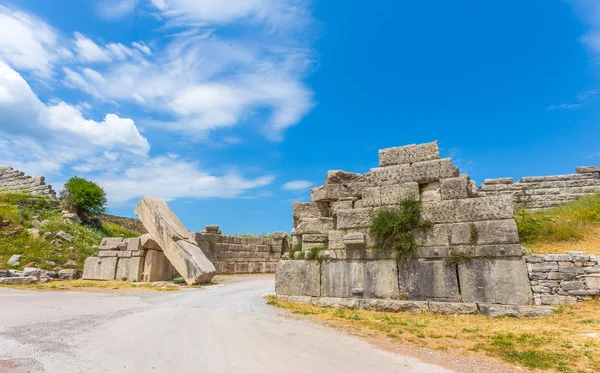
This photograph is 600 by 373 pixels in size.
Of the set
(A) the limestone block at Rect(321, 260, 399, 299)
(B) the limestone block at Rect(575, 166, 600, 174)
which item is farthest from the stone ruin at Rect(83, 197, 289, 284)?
(B) the limestone block at Rect(575, 166, 600, 174)

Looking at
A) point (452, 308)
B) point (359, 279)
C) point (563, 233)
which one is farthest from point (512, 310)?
point (563, 233)

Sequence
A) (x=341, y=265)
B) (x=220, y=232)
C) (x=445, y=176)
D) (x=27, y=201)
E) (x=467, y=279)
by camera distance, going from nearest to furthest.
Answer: (x=467, y=279)
(x=445, y=176)
(x=341, y=265)
(x=220, y=232)
(x=27, y=201)

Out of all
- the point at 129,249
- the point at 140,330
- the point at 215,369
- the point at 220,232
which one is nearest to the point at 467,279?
the point at 215,369

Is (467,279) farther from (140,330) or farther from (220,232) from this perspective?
(220,232)

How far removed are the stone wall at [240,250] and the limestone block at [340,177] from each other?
9.61 m

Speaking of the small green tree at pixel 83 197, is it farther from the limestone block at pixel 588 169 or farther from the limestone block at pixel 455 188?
the limestone block at pixel 588 169

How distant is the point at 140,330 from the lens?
5305mm

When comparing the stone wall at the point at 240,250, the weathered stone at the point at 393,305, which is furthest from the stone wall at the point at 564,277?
the stone wall at the point at 240,250

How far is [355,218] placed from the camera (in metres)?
8.52

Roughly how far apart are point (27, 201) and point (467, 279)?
23113 millimetres

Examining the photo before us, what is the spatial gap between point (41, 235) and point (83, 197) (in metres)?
3.85

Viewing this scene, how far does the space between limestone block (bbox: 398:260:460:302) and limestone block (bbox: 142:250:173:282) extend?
30.9ft

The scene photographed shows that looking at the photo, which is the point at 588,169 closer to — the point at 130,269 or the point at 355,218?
the point at 355,218

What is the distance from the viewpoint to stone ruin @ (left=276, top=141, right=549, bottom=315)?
272 inches
